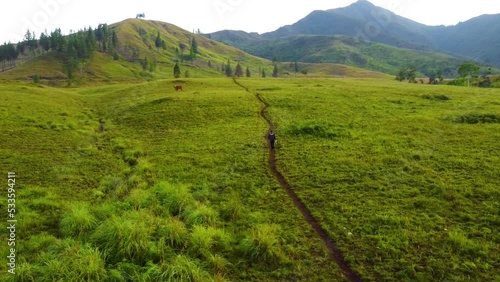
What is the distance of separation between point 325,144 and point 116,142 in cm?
2115

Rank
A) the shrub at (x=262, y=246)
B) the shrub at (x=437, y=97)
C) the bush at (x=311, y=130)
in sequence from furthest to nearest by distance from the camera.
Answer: the shrub at (x=437, y=97) → the bush at (x=311, y=130) → the shrub at (x=262, y=246)

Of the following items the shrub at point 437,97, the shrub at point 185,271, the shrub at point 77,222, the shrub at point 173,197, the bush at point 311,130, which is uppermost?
the shrub at point 437,97

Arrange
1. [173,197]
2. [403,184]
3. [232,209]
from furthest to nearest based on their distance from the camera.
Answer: [403,184], [173,197], [232,209]

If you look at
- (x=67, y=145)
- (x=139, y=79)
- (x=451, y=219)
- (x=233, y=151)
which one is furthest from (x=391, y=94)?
(x=139, y=79)

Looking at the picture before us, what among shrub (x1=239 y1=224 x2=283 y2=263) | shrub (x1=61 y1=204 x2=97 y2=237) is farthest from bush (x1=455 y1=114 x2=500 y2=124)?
shrub (x1=61 y1=204 x2=97 y2=237)

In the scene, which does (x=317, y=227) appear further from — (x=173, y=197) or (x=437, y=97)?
(x=437, y=97)

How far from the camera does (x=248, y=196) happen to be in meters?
22.2

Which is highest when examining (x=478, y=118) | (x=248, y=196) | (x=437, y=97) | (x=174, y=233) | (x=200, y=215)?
(x=437, y=97)

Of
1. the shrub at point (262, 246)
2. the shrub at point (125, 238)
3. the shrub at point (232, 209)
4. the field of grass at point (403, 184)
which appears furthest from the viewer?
the shrub at point (232, 209)

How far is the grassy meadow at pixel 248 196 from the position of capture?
49.8 feet

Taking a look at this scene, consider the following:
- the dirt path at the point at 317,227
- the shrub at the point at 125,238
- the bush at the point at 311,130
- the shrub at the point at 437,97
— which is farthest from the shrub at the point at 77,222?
the shrub at the point at 437,97

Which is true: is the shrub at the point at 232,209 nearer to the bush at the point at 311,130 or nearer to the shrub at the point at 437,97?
the bush at the point at 311,130

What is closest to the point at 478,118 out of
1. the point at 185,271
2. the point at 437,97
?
the point at 437,97

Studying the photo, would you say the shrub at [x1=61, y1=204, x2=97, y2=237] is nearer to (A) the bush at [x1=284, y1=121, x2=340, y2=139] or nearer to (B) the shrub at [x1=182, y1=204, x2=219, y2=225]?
(B) the shrub at [x1=182, y1=204, x2=219, y2=225]
